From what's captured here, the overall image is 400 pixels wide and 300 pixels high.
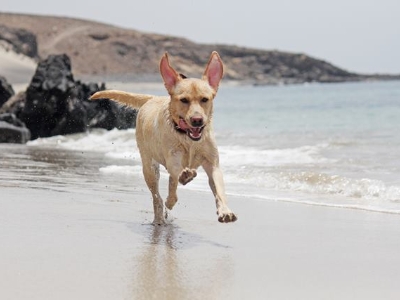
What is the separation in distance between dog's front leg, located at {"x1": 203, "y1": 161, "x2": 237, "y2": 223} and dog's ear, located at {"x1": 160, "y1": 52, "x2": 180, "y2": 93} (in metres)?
0.75

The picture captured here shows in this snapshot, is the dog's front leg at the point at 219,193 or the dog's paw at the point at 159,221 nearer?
the dog's front leg at the point at 219,193

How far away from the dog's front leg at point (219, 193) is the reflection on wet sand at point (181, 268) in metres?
0.26

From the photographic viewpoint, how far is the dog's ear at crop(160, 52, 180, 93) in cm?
665

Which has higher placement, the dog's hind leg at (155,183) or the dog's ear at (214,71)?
the dog's ear at (214,71)

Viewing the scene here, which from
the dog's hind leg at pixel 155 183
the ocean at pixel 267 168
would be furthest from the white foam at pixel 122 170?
the dog's hind leg at pixel 155 183

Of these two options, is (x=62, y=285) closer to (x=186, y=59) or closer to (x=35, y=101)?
(x=35, y=101)

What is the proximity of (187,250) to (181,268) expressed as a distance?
0.68 meters

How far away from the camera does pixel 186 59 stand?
492 feet

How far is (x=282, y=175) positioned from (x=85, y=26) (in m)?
148

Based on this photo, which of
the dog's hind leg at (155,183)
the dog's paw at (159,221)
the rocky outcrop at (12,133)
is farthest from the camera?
the rocky outcrop at (12,133)

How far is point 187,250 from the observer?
246 inches

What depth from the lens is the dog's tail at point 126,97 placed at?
8500 millimetres

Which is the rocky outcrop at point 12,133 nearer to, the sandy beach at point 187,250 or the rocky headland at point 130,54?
the sandy beach at point 187,250

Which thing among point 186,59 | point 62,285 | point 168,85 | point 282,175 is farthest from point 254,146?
point 186,59
